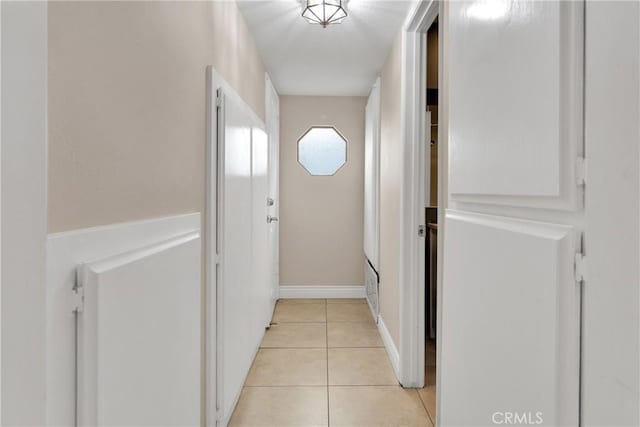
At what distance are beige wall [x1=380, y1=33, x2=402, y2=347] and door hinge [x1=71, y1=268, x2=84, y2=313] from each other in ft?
6.57

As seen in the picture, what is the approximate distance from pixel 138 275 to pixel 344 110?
3784 millimetres

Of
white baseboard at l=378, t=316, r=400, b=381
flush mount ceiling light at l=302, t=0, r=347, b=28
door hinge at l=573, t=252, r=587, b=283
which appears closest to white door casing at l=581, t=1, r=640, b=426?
door hinge at l=573, t=252, r=587, b=283

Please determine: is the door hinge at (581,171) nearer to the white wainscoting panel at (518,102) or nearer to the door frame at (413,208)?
the white wainscoting panel at (518,102)

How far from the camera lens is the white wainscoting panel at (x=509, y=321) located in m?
0.77

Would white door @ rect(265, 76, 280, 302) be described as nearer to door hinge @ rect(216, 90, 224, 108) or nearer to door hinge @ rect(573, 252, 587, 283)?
door hinge @ rect(216, 90, 224, 108)

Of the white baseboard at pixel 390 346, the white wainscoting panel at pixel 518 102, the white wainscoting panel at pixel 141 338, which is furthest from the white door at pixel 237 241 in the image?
the white wainscoting panel at pixel 518 102

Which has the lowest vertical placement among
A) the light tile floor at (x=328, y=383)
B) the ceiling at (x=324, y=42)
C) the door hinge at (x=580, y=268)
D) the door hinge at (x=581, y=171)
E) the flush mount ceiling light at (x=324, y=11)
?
the light tile floor at (x=328, y=383)

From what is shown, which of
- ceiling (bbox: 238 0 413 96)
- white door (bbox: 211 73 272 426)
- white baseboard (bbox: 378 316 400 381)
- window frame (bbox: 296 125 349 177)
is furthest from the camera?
window frame (bbox: 296 125 349 177)

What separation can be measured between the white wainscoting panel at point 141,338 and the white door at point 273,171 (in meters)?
2.17

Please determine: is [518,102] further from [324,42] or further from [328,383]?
[324,42]

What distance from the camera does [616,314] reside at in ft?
2.11

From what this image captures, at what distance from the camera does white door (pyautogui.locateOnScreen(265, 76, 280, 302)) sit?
354 cm

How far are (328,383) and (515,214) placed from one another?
1.82m

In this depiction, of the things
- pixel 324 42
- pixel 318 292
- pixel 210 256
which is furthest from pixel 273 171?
pixel 210 256
